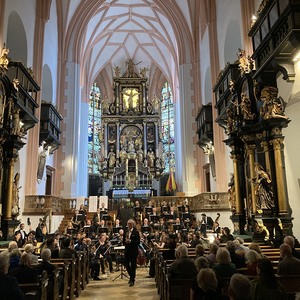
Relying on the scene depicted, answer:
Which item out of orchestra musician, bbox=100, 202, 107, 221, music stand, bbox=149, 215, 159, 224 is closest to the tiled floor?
music stand, bbox=149, 215, 159, 224

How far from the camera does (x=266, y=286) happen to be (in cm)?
300

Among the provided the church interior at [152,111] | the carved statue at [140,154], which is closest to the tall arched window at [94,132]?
the church interior at [152,111]

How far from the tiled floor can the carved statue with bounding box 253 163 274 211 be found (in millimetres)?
3239

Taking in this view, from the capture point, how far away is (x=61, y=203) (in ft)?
56.9

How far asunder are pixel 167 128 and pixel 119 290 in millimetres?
26455

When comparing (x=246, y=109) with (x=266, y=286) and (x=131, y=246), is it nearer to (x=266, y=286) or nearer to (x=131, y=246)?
(x=131, y=246)

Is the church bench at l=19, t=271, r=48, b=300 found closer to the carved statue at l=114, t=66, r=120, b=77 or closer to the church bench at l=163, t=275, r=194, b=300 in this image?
the church bench at l=163, t=275, r=194, b=300

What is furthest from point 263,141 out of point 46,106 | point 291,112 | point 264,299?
point 46,106

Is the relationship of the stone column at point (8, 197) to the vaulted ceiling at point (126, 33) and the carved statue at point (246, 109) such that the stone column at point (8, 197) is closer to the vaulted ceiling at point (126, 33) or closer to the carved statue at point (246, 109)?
the carved statue at point (246, 109)

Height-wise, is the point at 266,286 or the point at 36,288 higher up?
the point at 266,286

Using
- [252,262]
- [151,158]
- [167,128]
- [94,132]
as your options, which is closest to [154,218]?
[252,262]

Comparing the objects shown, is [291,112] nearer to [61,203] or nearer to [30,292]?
[30,292]

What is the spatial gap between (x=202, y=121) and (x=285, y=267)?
1365 centimetres

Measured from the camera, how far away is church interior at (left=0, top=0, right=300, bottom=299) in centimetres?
870
